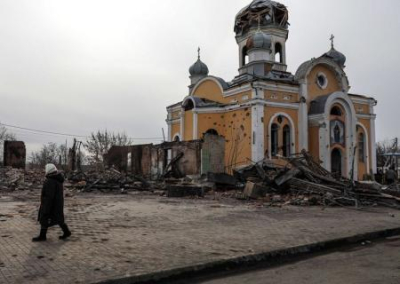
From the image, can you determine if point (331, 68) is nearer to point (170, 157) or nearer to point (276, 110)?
point (276, 110)

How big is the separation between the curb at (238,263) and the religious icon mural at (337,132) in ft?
78.5

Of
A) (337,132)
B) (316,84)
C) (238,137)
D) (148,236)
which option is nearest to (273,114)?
(238,137)

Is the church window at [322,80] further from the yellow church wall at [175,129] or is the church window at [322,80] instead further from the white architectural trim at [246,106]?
the yellow church wall at [175,129]

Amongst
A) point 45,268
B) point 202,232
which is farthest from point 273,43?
point 45,268

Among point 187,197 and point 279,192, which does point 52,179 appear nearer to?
point 187,197

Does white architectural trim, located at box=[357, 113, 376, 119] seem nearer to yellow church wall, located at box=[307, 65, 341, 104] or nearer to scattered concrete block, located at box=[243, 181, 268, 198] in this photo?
yellow church wall, located at box=[307, 65, 341, 104]

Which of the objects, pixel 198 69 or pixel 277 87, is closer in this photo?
pixel 277 87

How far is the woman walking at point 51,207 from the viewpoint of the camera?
723 centimetres

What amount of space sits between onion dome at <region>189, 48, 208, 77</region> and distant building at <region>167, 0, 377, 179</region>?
4.55 metres

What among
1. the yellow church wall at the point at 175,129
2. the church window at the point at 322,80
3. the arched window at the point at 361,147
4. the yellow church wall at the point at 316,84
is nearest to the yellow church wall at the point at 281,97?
the yellow church wall at the point at 316,84

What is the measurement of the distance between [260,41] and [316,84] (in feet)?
18.8

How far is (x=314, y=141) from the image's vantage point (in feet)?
102

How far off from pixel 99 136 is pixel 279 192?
154 ft

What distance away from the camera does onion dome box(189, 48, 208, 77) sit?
40281 millimetres
